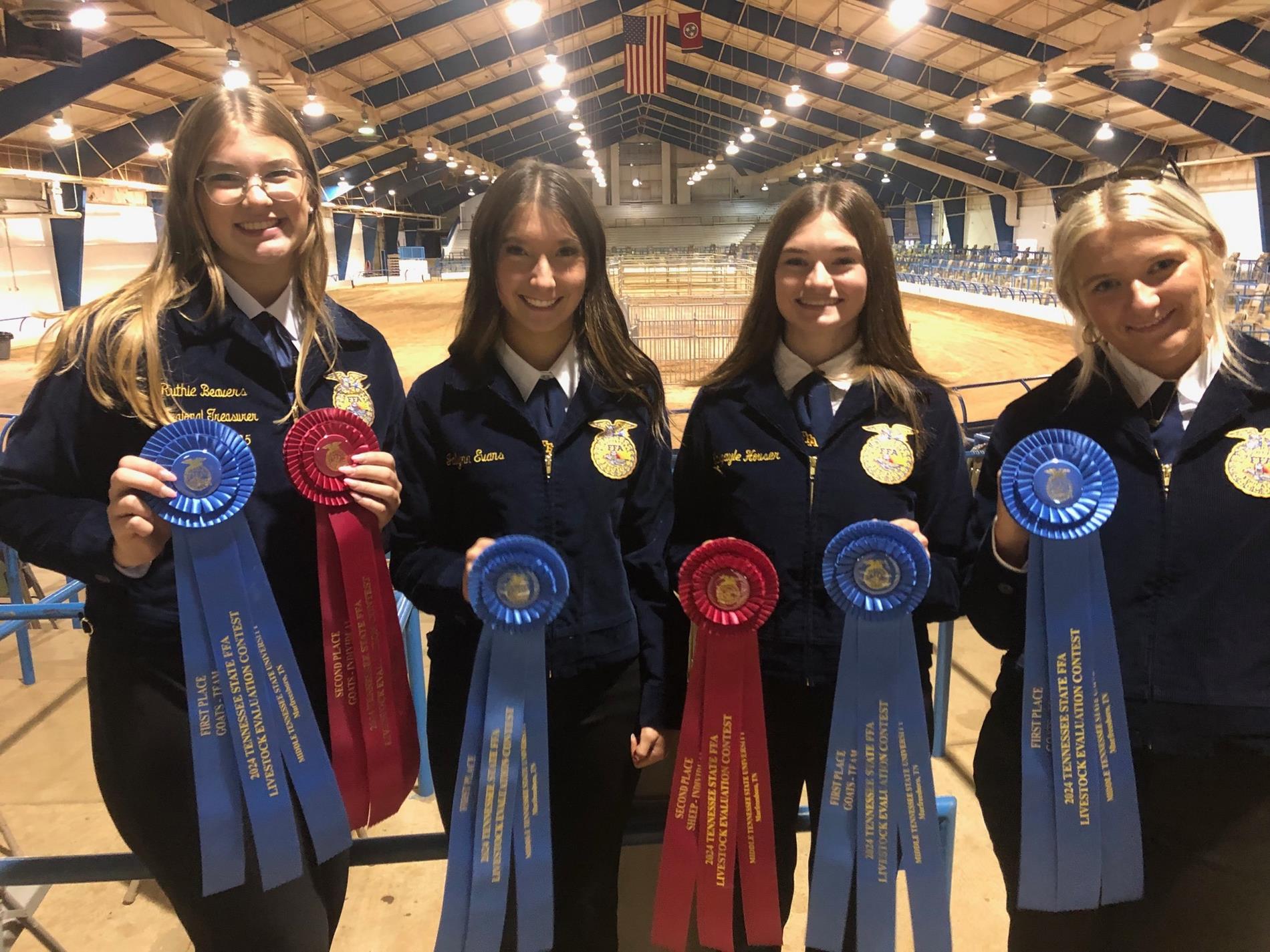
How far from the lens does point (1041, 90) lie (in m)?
12.5

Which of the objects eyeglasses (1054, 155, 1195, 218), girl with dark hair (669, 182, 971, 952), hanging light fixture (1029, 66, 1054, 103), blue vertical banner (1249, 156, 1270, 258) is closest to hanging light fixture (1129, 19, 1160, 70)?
hanging light fixture (1029, 66, 1054, 103)

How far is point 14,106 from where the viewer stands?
10.6 m

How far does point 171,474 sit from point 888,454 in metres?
1.11

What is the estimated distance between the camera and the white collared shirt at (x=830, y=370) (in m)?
1.42

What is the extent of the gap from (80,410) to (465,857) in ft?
2.98

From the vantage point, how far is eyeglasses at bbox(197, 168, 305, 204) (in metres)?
1.26

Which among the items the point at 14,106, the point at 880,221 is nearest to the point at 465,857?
the point at 880,221

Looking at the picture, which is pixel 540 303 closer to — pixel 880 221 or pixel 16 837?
pixel 880 221

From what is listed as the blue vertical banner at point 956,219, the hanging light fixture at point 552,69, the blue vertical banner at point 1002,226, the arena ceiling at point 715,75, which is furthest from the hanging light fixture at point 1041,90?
the blue vertical banner at point 956,219

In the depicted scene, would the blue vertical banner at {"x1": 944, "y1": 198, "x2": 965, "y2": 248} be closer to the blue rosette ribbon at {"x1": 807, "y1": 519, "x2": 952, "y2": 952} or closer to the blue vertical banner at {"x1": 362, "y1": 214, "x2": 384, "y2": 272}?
the blue vertical banner at {"x1": 362, "y1": 214, "x2": 384, "y2": 272}

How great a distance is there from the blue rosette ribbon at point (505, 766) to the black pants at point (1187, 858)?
2.54 ft

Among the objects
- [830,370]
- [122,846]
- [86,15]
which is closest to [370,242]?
[86,15]

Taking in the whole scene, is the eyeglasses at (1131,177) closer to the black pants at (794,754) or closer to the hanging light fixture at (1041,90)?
the black pants at (794,754)

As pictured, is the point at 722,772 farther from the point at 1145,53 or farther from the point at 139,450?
the point at 1145,53
